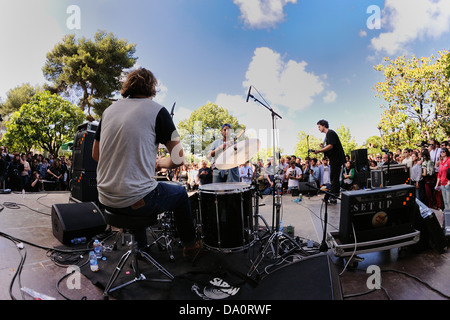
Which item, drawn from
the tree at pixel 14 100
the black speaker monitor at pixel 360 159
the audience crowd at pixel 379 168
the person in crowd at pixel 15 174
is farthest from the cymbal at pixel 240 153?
the tree at pixel 14 100

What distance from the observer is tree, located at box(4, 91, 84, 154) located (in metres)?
18.0

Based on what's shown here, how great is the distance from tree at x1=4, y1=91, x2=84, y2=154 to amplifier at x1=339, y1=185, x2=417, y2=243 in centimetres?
2229

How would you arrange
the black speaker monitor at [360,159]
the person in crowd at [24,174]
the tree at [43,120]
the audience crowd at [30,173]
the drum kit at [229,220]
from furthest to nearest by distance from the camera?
the tree at [43,120] → the person in crowd at [24,174] → the audience crowd at [30,173] → the black speaker monitor at [360,159] → the drum kit at [229,220]

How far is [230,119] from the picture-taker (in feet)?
122

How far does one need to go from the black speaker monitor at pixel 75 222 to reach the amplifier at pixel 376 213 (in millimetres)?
3411

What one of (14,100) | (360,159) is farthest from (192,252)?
(14,100)

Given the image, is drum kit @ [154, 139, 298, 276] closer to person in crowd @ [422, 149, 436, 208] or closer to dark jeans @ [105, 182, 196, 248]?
dark jeans @ [105, 182, 196, 248]

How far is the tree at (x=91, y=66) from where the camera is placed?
19.3 m

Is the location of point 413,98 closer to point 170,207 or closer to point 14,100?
point 170,207

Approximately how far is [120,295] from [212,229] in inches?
47.3

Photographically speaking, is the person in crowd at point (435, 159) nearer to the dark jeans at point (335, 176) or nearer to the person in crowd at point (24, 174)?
the dark jeans at point (335, 176)

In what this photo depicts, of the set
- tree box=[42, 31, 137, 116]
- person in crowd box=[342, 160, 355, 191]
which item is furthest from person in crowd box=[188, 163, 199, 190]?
tree box=[42, 31, 137, 116]

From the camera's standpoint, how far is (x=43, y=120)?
18.4 m
